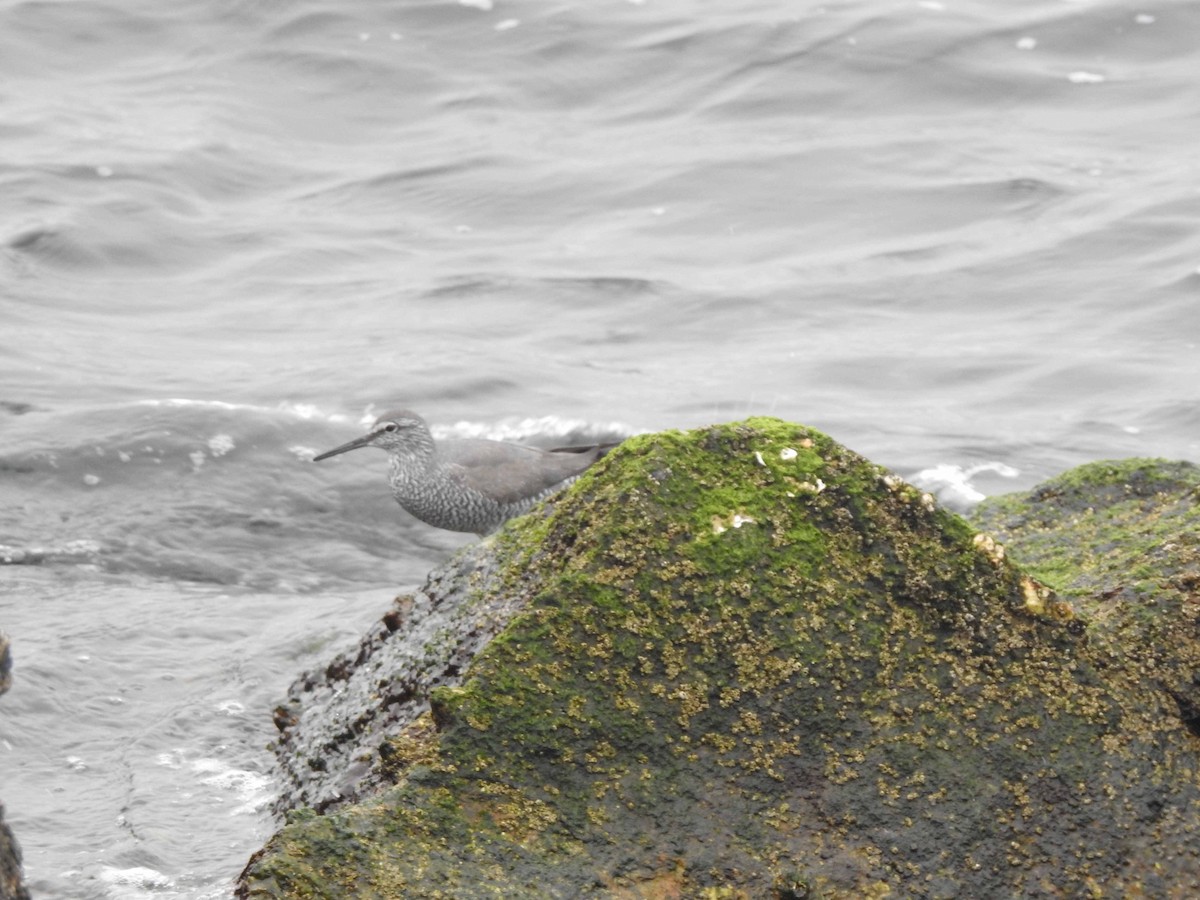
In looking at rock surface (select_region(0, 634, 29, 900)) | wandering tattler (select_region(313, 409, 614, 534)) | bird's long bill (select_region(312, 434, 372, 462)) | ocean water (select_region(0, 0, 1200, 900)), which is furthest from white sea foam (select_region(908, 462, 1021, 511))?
rock surface (select_region(0, 634, 29, 900))

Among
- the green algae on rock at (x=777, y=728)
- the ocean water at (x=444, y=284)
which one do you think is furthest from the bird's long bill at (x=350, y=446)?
the green algae on rock at (x=777, y=728)

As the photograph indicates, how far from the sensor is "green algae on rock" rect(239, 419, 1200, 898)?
371 centimetres

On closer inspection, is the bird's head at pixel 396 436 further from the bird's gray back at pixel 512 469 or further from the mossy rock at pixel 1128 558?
the mossy rock at pixel 1128 558

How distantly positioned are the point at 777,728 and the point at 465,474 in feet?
21.8

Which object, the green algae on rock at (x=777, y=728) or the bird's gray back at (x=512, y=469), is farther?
the bird's gray back at (x=512, y=469)

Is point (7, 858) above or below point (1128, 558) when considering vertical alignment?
above

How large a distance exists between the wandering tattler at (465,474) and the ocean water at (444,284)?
0.40 m

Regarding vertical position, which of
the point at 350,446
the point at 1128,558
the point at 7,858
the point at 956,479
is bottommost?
the point at 956,479

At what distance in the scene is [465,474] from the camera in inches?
408

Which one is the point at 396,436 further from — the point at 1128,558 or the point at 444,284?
the point at 1128,558

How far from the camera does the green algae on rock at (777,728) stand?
3.71 m

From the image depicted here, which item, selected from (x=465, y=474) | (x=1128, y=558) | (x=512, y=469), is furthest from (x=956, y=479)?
(x=1128, y=558)

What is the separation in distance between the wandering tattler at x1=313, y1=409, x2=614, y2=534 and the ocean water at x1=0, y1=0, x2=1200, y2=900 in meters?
0.40

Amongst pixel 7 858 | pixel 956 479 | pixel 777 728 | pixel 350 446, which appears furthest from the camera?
pixel 956 479
